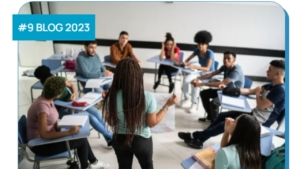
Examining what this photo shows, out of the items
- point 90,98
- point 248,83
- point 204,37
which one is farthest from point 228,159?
point 204,37

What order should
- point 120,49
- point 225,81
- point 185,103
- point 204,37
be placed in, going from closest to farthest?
1. point 225,81
2. point 120,49
3. point 204,37
4. point 185,103

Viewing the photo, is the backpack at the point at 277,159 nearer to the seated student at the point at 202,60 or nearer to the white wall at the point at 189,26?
the white wall at the point at 189,26

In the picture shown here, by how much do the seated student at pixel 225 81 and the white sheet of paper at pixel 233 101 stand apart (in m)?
0.32

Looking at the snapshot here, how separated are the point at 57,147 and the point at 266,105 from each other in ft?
5.29

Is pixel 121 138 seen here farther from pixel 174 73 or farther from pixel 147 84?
pixel 174 73

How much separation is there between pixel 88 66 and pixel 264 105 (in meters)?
1.76

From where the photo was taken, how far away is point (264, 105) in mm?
1895

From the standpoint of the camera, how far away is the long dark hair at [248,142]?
115 centimetres

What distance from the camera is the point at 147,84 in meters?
3.32

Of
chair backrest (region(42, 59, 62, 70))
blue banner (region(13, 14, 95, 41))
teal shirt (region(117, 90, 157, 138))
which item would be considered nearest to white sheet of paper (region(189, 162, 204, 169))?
teal shirt (region(117, 90, 157, 138))

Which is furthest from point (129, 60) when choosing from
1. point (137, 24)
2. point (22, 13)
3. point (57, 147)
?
point (137, 24)

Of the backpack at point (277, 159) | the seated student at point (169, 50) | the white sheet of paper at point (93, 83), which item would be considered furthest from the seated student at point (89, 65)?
the backpack at point (277, 159)

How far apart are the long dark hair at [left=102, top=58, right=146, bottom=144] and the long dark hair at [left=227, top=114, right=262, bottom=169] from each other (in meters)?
0.50

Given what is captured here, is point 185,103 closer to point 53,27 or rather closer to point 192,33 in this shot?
point 192,33
